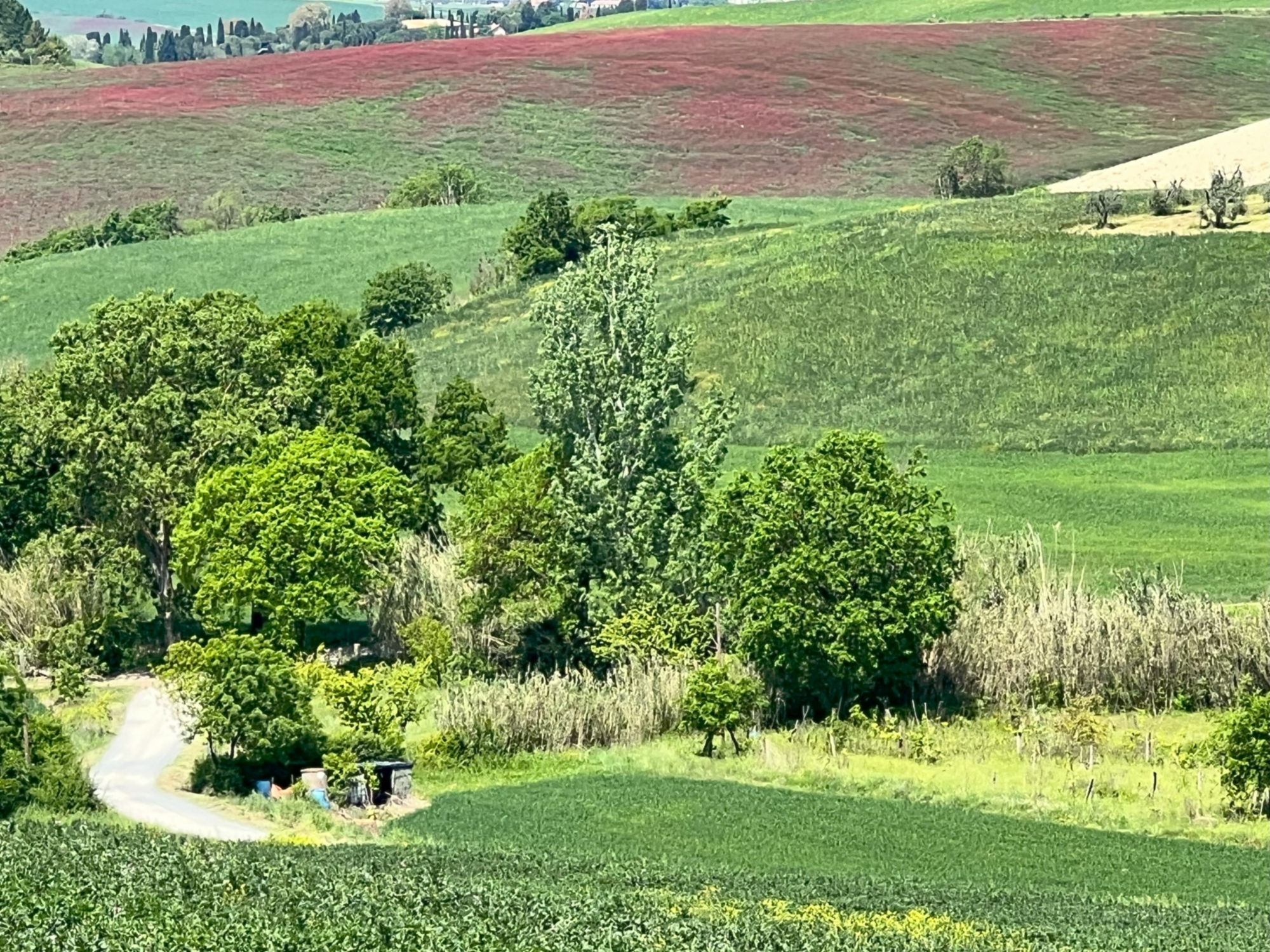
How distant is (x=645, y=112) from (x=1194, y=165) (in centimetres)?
4799

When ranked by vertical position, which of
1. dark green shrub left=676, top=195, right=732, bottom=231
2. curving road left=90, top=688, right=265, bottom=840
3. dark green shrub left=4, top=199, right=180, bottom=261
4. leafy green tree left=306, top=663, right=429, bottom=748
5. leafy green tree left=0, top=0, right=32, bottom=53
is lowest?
curving road left=90, top=688, right=265, bottom=840

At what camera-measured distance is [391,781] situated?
179 ft

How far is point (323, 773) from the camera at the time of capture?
5497 cm

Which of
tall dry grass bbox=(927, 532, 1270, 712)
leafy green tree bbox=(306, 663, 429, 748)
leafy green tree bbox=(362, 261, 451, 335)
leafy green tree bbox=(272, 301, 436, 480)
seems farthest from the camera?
leafy green tree bbox=(362, 261, 451, 335)

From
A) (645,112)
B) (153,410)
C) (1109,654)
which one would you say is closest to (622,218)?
(645,112)

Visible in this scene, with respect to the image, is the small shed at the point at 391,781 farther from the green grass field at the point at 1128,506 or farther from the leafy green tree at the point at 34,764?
the green grass field at the point at 1128,506

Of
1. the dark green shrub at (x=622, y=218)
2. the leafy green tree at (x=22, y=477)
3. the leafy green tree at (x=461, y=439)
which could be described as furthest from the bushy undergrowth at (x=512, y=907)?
the dark green shrub at (x=622, y=218)

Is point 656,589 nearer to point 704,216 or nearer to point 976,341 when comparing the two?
point 976,341

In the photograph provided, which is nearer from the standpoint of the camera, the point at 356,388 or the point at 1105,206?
the point at 356,388

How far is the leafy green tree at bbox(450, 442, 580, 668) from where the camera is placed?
6550cm

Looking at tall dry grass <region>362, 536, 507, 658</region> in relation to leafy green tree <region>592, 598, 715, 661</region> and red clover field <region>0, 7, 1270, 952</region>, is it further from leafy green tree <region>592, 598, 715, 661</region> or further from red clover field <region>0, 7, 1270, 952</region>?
leafy green tree <region>592, 598, 715, 661</region>

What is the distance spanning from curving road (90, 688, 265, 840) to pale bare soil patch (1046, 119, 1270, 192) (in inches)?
2872

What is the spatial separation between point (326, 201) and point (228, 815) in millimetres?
104124

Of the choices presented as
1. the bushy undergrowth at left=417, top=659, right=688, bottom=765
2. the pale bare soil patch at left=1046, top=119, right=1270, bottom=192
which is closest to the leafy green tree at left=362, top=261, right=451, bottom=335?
the pale bare soil patch at left=1046, top=119, right=1270, bottom=192
